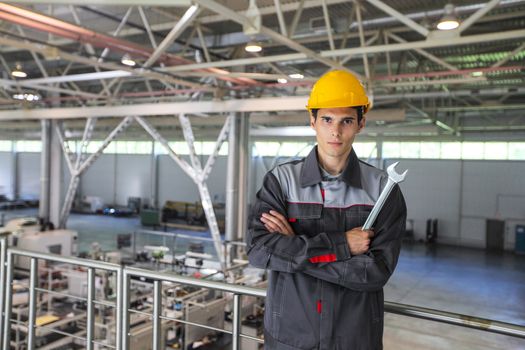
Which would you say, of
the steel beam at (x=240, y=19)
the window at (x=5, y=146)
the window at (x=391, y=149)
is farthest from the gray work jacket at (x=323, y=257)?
the window at (x=5, y=146)

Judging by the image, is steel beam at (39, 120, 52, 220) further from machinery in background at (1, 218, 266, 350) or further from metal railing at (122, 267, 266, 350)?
metal railing at (122, 267, 266, 350)

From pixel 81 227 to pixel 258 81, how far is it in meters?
21.5

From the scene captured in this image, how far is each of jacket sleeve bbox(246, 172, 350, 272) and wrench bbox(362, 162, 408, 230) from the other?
0.50 ft

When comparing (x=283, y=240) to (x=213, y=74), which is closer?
(x=283, y=240)

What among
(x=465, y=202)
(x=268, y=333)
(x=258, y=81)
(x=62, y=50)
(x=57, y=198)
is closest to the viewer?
(x=268, y=333)

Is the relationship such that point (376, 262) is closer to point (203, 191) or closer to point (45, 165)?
point (203, 191)

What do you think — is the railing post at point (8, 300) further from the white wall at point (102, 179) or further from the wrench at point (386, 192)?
the white wall at point (102, 179)

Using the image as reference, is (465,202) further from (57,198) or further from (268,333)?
(268,333)

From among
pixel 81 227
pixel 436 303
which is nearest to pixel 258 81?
pixel 436 303

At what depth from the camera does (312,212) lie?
8.09ft

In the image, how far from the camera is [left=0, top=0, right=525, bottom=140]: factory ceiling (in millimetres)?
8375

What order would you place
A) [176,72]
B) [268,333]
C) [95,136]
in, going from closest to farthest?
[268,333]
[176,72]
[95,136]

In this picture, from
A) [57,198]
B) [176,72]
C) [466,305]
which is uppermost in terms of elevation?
[176,72]

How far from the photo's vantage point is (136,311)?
3.51 metres
